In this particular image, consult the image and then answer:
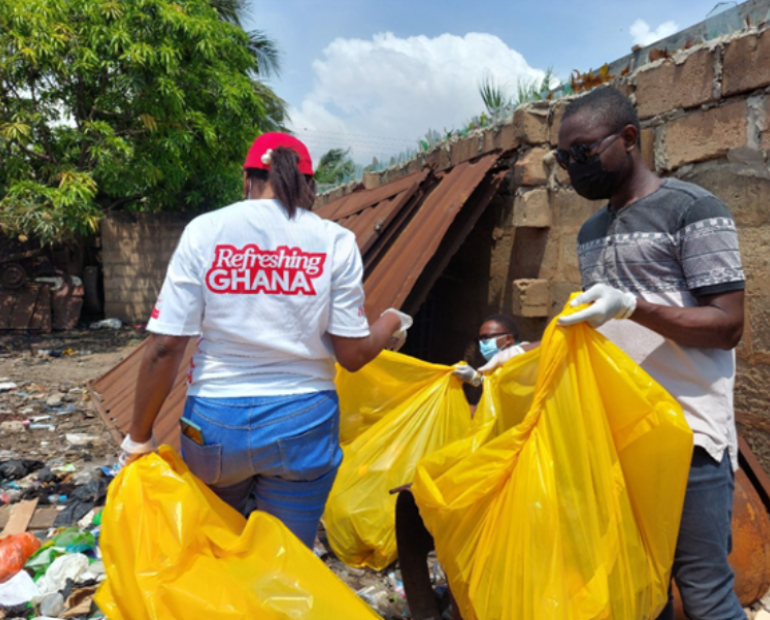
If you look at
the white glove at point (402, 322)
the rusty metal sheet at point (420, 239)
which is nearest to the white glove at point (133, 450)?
the white glove at point (402, 322)

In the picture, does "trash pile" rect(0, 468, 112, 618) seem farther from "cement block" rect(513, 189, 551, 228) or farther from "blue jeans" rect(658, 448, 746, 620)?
"cement block" rect(513, 189, 551, 228)

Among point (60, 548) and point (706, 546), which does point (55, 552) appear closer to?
point (60, 548)

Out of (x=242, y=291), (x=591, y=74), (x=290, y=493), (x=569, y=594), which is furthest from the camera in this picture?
(x=591, y=74)

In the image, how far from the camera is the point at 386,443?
8.25 ft

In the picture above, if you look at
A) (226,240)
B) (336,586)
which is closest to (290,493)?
(336,586)

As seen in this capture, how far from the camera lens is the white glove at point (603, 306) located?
1332 millimetres

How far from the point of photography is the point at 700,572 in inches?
54.5

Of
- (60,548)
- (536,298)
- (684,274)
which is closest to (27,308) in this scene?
(60,548)

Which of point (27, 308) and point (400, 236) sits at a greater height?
point (400, 236)

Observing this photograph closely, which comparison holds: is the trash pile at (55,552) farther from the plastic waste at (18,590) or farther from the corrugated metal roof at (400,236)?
the corrugated metal roof at (400,236)

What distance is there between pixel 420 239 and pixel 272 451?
2.27 m

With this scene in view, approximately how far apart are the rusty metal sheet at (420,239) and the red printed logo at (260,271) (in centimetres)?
166

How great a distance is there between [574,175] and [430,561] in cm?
175

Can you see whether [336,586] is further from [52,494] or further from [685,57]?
[52,494]
